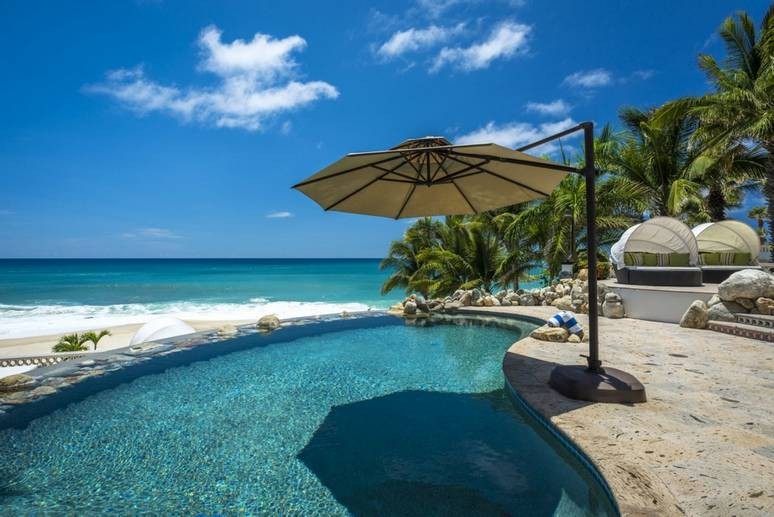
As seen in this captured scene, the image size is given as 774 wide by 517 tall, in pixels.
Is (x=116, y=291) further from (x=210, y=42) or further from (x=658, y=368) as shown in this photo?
(x=658, y=368)

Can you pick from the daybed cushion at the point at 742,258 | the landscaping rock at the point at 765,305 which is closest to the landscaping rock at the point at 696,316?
the landscaping rock at the point at 765,305

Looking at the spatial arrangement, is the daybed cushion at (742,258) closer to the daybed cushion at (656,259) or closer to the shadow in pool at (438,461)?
the daybed cushion at (656,259)

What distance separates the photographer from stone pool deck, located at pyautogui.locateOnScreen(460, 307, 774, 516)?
1886mm

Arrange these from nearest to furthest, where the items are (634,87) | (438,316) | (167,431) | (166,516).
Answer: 1. (166,516)
2. (167,431)
3. (438,316)
4. (634,87)

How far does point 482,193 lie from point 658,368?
2.91 metres

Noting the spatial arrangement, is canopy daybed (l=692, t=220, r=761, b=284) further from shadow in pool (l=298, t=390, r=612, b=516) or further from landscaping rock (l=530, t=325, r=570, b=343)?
shadow in pool (l=298, t=390, r=612, b=516)

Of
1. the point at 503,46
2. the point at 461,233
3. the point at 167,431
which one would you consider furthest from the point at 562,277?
the point at 167,431

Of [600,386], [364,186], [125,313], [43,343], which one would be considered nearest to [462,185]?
[364,186]

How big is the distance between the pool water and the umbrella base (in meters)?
0.49

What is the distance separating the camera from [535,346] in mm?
5176

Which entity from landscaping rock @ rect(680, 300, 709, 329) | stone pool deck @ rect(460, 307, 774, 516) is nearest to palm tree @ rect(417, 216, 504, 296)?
landscaping rock @ rect(680, 300, 709, 329)

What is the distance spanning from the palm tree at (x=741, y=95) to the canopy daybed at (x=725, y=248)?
70 centimetres

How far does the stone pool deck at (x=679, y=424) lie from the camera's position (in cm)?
189

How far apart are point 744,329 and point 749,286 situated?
76cm
